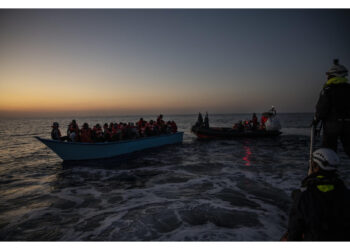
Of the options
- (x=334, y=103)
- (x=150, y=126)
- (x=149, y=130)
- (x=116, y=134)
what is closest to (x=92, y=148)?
(x=116, y=134)

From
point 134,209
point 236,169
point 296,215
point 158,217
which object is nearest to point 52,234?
point 134,209

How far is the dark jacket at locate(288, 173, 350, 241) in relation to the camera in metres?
1.80

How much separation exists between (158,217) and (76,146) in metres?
8.59

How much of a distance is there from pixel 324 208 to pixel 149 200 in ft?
18.5

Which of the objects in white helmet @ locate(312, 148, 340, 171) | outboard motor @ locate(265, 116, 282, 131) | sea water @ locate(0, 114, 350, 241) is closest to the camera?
white helmet @ locate(312, 148, 340, 171)

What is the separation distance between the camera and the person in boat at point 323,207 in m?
1.80

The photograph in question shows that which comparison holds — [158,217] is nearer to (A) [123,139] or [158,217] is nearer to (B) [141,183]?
(B) [141,183]

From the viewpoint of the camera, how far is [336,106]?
11.7ft

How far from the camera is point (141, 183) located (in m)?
8.59

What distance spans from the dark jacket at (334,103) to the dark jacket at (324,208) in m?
2.17

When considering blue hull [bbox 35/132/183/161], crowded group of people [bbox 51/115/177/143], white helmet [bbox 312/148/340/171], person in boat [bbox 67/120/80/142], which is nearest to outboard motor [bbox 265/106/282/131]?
crowded group of people [bbox 51/115/177/143]

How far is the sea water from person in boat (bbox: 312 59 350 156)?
2.62 m

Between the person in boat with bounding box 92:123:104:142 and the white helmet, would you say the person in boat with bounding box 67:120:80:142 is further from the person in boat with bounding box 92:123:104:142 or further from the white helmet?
the white helmet

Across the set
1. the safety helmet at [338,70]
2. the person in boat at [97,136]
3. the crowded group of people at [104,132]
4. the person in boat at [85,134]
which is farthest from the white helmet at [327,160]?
the person in boat at [97,136]
